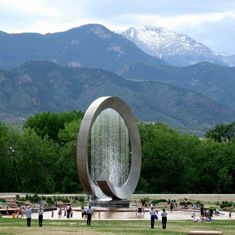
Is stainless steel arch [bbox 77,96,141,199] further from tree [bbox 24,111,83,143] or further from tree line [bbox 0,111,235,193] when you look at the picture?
tree [bbox 24,111,83,143]

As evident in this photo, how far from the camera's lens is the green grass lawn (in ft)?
105

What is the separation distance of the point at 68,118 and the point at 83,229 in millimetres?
64519

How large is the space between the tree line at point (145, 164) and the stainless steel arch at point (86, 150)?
2156cm

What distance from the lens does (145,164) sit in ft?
263

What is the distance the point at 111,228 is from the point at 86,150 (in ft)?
42.8

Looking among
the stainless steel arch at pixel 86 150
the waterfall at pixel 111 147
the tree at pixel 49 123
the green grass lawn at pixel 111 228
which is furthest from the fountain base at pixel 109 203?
the tree at pixel 49 123

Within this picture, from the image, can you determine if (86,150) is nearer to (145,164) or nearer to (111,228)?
(111,228)

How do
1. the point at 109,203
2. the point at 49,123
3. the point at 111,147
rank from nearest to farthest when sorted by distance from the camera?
the point at 109,203, the point at 111,147, the point at 49,123

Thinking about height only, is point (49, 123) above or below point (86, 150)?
above

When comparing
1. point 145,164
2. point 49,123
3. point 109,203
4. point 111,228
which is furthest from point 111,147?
point 49,123

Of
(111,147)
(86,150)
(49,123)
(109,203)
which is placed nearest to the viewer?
(86,150)

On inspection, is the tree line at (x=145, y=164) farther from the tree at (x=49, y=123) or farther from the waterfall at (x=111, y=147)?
the waterfall at (x=111, y=147)

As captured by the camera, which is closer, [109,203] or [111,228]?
[111,228]

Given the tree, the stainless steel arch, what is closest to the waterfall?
the stainless steel arch
